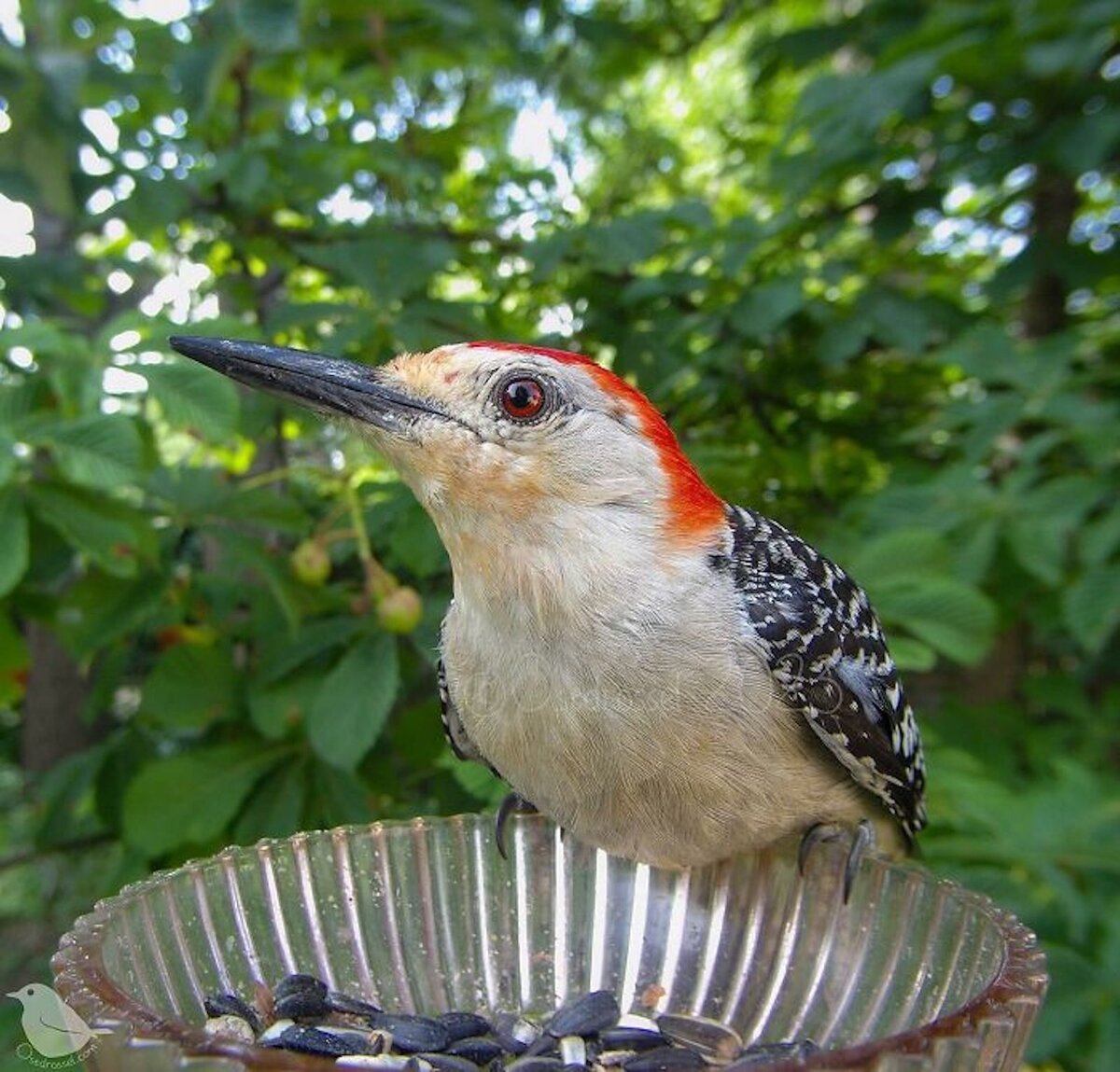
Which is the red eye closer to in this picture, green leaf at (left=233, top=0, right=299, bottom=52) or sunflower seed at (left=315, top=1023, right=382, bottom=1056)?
sunflower seed at (left=315, top=1023, right=382, bottom=1056)

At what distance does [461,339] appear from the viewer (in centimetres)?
304

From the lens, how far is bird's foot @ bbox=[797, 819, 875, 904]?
1.77 m

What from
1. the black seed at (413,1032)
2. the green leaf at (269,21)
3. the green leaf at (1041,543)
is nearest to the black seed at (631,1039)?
the black seed at (413,1032)

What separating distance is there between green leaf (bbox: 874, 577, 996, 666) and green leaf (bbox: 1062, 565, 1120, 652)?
471 mm

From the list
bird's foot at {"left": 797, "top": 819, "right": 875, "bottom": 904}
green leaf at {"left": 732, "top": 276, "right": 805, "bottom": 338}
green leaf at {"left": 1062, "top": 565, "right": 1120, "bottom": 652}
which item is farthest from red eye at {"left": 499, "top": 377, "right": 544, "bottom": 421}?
green leaf at {"left": 1062, "top": 565, "right": 1120, "bottom": 652}

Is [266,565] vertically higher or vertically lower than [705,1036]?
higher

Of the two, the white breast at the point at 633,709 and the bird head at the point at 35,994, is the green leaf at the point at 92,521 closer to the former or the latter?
the white breast at the point at 633,709

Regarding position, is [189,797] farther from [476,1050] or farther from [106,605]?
[476,1050]

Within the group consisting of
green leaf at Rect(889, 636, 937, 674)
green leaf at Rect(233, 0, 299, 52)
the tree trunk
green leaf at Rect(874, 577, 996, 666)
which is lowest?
the tree trunk

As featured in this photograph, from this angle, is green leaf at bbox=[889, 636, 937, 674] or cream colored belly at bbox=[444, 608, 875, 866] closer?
cream colored belly at bbox=[444, 608, 875, 866]

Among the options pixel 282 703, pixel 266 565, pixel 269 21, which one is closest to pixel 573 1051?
pixel 282 703

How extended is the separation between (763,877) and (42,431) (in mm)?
1714

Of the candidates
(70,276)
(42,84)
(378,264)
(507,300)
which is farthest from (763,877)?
(42,84)

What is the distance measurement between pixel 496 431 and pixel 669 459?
348 millimetres
